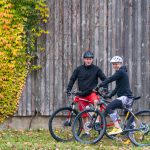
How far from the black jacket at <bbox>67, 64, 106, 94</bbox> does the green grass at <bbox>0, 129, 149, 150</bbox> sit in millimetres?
1232

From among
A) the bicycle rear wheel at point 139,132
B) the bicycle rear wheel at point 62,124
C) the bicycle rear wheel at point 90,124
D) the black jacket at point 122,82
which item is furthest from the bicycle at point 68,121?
the bicycle rear wheel at point 139,132

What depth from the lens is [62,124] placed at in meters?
12.0

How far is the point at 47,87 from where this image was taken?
39.8 feet

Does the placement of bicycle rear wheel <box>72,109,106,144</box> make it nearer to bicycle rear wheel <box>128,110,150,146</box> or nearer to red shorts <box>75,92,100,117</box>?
red shorts <box>75,92,100,117</box>

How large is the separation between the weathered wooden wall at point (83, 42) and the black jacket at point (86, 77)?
109 centimetres

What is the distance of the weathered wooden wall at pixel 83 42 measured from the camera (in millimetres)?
12094

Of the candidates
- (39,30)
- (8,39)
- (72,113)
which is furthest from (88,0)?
(72,113)

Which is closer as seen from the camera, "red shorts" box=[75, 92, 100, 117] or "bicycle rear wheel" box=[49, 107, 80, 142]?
"bicycle rear wheel" box=[49, 107, 80, 142]

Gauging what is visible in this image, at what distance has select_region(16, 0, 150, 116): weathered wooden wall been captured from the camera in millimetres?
12094

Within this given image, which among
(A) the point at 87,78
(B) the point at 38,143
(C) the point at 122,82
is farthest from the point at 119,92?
(B) the point at 38,143

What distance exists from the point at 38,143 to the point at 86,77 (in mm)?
1864

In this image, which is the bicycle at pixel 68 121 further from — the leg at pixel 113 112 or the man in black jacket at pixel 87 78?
the leg at pixel 113 112

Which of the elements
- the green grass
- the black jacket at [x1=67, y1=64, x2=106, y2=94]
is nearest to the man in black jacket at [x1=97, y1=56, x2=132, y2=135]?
the green grass

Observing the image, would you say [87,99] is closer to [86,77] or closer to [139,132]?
[86,77]
